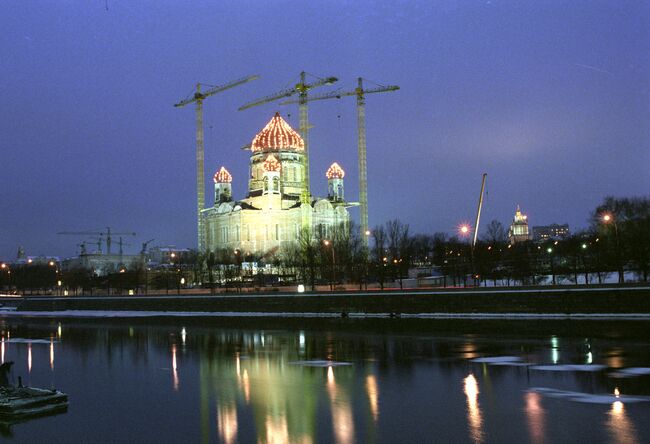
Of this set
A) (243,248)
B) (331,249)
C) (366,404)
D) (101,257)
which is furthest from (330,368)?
(101,257)

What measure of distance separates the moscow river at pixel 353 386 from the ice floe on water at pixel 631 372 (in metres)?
0.03

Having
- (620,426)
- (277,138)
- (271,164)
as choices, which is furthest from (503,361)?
(277,138)

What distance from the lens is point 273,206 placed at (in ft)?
395

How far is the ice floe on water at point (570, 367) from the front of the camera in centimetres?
2007

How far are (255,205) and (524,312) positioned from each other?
83809 mm

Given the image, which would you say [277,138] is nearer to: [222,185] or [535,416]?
[222,185]

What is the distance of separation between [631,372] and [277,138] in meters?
107

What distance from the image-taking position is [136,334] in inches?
1512

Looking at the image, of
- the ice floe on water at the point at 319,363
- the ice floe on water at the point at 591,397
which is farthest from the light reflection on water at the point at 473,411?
the ice floe on water at the point at 319,363

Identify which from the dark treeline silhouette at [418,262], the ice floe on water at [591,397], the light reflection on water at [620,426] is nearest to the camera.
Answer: the light reflection on water at [620,426]

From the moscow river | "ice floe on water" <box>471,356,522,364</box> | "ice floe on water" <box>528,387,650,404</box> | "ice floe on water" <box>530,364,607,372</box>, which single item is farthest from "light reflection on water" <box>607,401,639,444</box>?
"ice floe on water" <box>471,356,522,364</box>

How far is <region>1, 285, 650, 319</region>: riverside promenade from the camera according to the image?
38.4 m

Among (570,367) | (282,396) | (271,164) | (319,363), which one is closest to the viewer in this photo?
(282,396)

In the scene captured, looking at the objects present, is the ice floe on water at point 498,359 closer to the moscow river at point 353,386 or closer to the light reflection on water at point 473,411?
the moscow river at point 353,386
